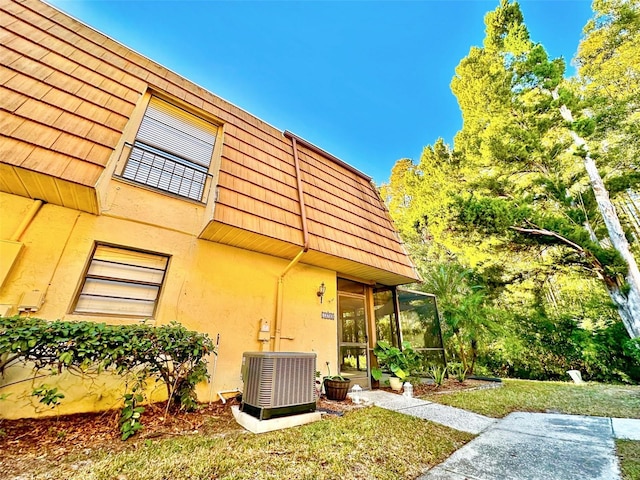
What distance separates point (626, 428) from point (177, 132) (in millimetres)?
8616

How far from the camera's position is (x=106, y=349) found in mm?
2713

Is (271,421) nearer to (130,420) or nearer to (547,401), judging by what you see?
(130,420)

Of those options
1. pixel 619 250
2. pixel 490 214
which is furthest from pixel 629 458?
pixel 619 250

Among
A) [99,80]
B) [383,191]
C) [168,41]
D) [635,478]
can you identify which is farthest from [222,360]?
[383,191]

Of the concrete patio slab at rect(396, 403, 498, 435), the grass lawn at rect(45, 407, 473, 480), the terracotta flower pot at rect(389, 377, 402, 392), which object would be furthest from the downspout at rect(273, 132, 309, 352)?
the terracotta flower pot at rect(389, 377, 402, 392)

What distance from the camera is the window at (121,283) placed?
3607mm

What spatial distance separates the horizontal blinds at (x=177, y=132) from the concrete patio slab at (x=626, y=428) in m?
7.58

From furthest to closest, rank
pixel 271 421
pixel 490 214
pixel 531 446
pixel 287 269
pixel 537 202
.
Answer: pixel 537 202, pixel 490 214, pixel 287 269, pixel 271 421, pixel 531 446

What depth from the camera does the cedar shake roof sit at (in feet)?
10.2

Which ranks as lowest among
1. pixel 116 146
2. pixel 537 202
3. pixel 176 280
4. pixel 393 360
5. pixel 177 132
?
pixel 393 360

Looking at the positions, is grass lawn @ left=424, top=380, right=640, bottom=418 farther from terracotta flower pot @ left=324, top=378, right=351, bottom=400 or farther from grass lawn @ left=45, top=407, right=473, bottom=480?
grass lawn @ left=45, top=407, right=473, bottom=480

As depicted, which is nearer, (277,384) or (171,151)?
(277,384)

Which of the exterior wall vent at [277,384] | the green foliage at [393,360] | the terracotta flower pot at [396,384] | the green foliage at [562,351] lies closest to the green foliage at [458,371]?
the green foliage at [393,360]

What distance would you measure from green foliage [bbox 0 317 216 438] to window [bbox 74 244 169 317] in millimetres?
806
